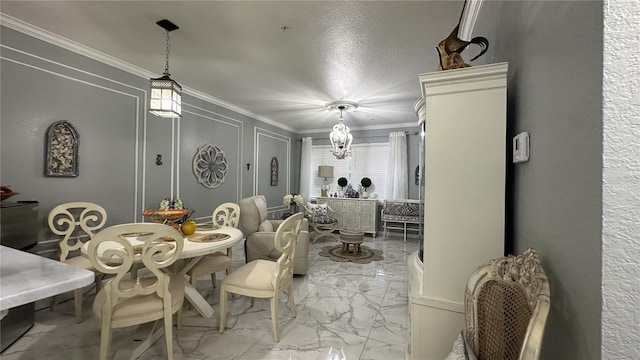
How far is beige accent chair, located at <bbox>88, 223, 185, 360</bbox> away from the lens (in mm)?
1493

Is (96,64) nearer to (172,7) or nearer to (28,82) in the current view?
(28,82)

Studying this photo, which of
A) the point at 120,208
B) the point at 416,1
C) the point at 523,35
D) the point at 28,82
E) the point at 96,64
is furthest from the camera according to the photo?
the point at 120,208

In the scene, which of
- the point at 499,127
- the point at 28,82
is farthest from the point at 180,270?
the point at 499,127

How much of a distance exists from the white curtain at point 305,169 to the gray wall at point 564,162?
5747 millimetres

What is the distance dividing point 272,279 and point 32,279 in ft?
4.99

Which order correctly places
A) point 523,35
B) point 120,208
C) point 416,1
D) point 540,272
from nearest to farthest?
1. point 540,272
2. point 523,35
3. point 416,1
4. point 120,208

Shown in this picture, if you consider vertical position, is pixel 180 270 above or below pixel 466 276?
below

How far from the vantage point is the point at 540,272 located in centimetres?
78

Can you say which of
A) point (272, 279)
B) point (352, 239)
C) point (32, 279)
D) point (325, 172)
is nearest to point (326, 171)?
point (325, 172)

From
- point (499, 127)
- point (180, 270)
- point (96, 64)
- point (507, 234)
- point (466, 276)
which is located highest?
point (96, 64)

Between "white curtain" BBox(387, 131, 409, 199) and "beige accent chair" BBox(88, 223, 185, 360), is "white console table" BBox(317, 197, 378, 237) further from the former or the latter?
"beige accent chair" BBox(88, 223, 185, 360)

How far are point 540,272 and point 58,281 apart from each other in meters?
1.36

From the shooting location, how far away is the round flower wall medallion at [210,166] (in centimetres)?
413

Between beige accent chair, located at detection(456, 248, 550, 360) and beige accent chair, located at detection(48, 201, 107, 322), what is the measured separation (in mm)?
2802
